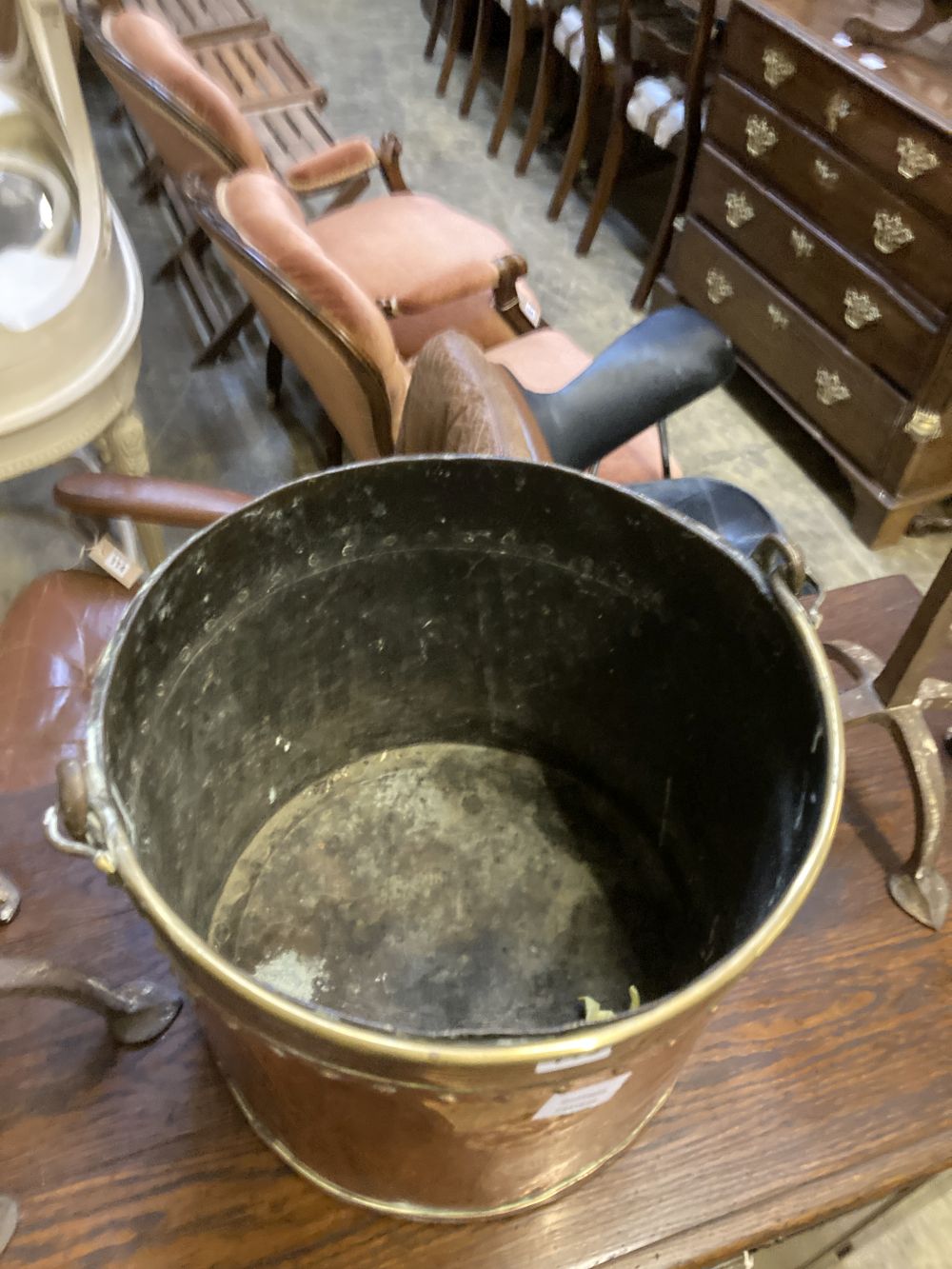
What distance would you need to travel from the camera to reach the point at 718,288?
7.41ft

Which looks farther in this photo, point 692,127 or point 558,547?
point 692,127

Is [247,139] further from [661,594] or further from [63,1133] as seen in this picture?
[63,1133]

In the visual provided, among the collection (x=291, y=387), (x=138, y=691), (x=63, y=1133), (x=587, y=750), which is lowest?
(x=291, y=387)

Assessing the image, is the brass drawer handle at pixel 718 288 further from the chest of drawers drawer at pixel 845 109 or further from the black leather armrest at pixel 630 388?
the black leather armrest at pixel 630 388

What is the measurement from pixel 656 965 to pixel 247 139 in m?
1.58

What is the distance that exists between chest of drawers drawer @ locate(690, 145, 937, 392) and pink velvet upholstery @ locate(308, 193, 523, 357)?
56 centimetres

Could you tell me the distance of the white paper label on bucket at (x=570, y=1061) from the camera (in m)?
0.43

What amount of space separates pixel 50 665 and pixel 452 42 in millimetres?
3156

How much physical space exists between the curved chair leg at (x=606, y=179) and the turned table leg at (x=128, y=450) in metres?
1.78

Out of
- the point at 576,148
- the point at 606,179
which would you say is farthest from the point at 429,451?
the point at 576,148

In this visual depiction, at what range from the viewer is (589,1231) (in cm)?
67

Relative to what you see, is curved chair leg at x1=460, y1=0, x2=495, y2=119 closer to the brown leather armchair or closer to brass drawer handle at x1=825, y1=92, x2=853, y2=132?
brass drawer handle at x1=825, y1=92, x2=853, y2=132

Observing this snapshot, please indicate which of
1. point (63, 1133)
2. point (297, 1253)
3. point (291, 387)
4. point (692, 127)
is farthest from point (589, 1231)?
point (692, 127)

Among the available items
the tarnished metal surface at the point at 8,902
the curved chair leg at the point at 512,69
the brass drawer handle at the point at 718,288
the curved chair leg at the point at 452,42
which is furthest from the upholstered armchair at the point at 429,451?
the curved chair leg at the point at 452,42
